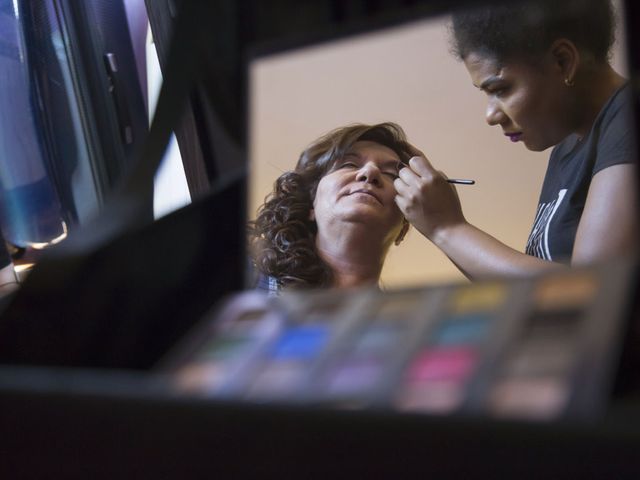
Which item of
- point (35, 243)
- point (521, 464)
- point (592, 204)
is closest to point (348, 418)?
point (521, 464)

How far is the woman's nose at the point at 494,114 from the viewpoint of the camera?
0.45 m

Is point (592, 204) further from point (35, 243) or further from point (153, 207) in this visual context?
point (35, 243)

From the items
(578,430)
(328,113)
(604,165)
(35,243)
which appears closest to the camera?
(578,430)

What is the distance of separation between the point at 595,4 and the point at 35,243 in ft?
2.46

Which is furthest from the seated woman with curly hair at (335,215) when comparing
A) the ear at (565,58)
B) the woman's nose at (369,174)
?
the ear at (565,58)

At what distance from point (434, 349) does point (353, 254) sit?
0.53 ft

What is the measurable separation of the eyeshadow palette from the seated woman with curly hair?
7cm

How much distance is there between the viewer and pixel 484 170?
46cm

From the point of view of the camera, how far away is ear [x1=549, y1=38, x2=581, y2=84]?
0.44m

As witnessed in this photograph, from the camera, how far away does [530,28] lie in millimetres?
449

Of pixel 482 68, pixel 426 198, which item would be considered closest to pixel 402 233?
pixel 426 198

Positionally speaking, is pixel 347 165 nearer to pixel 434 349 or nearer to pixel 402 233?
pixel 402 233

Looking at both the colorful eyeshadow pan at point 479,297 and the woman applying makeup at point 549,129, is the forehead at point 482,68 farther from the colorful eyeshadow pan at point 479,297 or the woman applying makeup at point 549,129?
the colorful eyeshadow pan at point 479,297

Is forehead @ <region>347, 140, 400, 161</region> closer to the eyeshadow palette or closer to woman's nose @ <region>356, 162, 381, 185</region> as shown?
woman's nose @ <region>356, 162, 381, 185</region>
